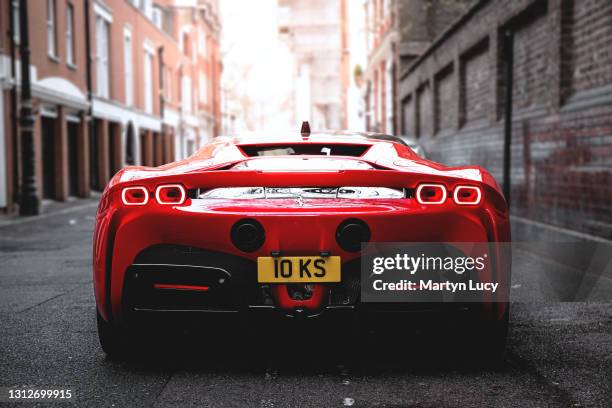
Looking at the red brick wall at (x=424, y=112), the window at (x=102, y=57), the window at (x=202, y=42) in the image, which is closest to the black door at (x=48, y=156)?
the window at (x=102, y=57)

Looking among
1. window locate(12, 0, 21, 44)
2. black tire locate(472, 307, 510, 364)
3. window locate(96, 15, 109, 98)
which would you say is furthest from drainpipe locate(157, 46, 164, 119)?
black tire locate(472, 307, 510, 364)

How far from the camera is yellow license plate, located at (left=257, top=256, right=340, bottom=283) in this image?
11.7 ft

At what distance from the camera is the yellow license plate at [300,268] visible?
3.57 metres

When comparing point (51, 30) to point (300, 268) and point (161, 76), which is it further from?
→ point (300, 268)

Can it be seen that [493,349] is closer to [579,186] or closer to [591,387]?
[591,387]

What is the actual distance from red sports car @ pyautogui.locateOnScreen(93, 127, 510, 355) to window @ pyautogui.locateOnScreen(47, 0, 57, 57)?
17.8 meters

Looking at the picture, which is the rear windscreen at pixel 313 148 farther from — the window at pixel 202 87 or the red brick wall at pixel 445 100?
the window at pixel 202 87

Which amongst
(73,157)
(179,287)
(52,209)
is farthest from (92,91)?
(179,287)

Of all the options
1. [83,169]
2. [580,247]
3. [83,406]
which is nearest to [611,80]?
[580,247]

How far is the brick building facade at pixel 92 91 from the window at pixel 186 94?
7cm

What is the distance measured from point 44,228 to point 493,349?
35.2 feet

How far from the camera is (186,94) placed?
45.2 metres

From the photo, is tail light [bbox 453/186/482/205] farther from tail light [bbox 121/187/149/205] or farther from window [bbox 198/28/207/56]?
window [bbox 198/28/207/56]

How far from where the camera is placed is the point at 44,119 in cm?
2061
